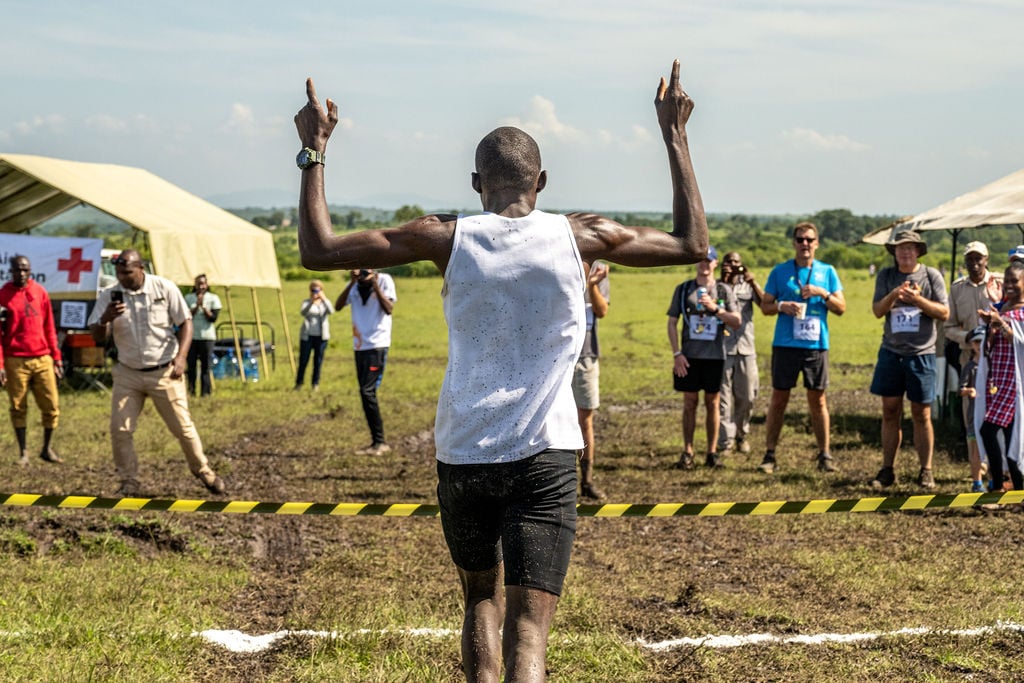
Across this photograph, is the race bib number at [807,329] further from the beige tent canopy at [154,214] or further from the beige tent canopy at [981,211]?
the beige tent canopy at [154,214]

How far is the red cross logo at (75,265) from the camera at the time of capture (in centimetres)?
1755

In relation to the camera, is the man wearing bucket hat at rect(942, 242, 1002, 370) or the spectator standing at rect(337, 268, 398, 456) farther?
the spectator standing at rect(337, 268, 398, 456)

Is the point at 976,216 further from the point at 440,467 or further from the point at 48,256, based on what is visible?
the point at 48,256

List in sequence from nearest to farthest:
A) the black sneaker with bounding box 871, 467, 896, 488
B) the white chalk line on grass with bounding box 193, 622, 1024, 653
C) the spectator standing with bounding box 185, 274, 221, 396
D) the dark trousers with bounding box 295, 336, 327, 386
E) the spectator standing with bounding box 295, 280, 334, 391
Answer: the white chalk line on grass with bounding box 193, 622, 1024, 653, the black sneaker with bounding box 871, 467, 896, 488, the spectator standing with bounding box 185, 274, 221, 396, the spectator standing with bounding box 295, 280, 334, 391, the dark trousers with bounding box 295, 336, 327, 386


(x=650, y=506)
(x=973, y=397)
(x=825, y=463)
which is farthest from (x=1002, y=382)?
(x=650, y=506)

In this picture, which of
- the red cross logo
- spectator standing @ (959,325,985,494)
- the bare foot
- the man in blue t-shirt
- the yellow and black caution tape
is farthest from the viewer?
the red cross logo

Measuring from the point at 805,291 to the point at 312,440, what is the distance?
5976 mm

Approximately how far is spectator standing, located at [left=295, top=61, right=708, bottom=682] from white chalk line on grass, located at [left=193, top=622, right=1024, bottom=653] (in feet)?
7.48

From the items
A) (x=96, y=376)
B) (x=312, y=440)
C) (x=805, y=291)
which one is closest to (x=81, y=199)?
(x=96, y=376)

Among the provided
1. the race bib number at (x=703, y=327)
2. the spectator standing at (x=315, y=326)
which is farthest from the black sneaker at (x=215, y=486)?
the spectator standing at (x=315, y=326)

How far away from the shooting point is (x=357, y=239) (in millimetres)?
3354

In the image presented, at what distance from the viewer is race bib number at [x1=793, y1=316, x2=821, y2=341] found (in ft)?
33.7

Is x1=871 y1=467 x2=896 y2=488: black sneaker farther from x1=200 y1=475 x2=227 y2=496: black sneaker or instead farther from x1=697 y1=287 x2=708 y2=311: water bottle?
x1=200 y1=475 x2=227 y2=496: black sneaker

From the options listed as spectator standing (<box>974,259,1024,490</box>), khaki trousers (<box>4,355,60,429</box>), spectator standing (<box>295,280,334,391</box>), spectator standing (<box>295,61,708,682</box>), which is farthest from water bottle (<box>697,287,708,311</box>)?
spectator standing (<box>295,280,334,391</box>)
